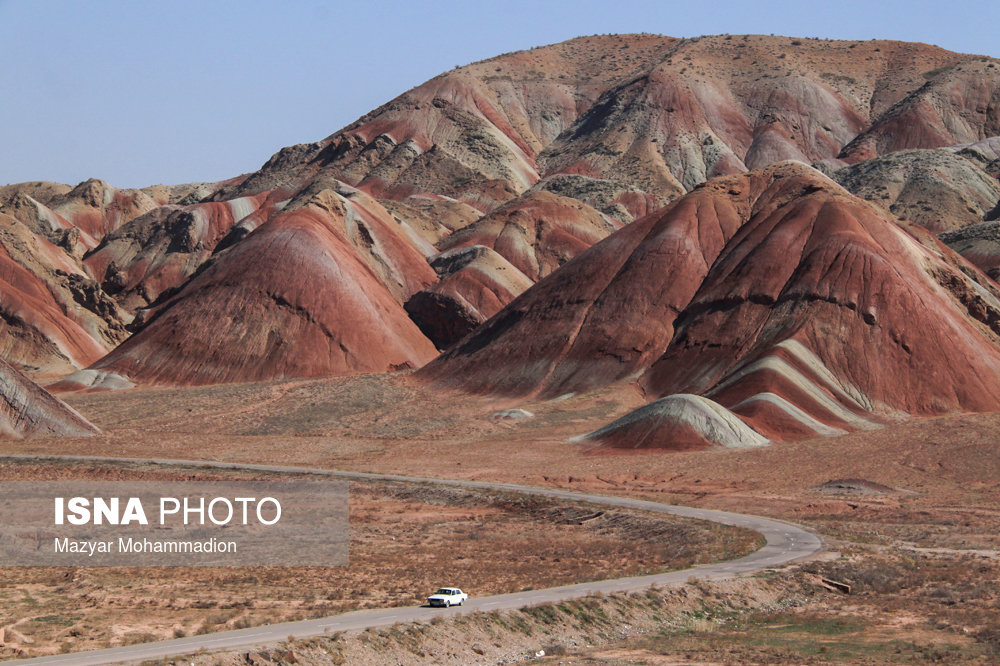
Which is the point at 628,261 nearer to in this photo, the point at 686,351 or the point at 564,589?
the point at 686,351

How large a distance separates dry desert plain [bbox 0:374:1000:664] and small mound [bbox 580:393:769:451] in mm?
1348

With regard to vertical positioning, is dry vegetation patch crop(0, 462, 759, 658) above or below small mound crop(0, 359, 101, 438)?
below

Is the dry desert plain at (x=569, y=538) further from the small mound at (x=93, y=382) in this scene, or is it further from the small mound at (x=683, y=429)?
the small mound at (x=93, y=382)

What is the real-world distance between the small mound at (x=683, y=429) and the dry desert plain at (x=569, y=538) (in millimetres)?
1348

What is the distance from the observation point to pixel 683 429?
69.8m

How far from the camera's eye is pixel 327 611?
28.7m

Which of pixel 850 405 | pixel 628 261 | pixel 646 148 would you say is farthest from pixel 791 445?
pixel 646 148

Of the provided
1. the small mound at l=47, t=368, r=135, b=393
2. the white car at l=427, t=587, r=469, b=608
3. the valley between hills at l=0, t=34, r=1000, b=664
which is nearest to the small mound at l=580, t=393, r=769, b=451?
the valley between hills at l=0, t=34, r=1000, b=664

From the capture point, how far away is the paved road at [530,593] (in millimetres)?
23469

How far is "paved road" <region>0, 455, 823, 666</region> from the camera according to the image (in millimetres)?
23469
